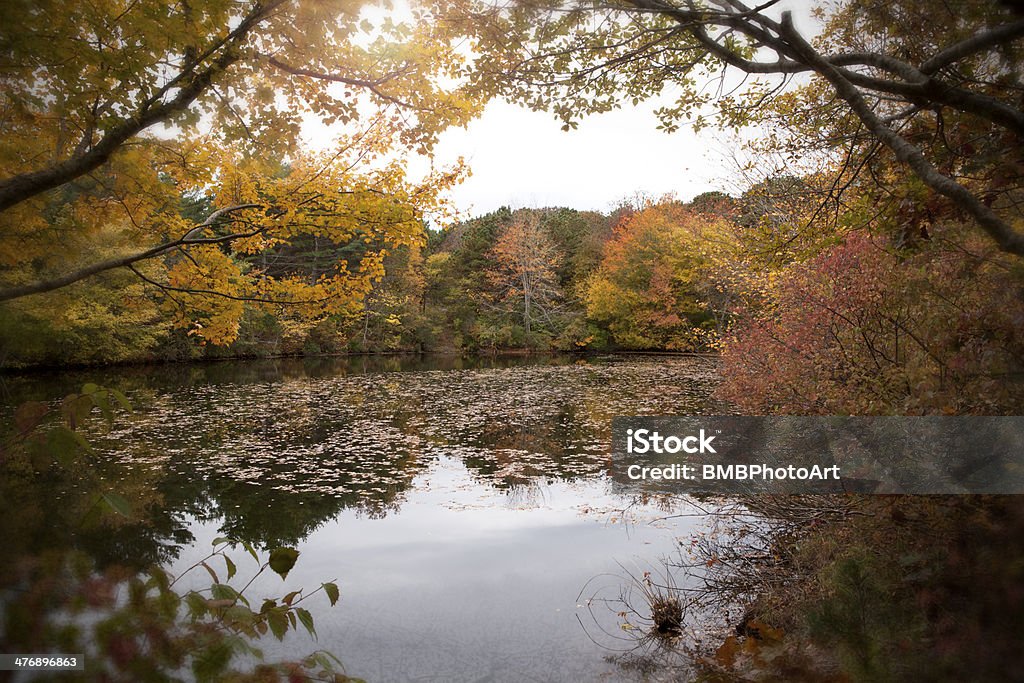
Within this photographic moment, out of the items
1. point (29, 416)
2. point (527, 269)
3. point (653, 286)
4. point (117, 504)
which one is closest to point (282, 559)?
point (117, 504)

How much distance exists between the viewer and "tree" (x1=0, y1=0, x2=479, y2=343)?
10.3 feet

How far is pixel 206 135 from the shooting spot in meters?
4.38

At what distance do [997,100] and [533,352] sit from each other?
34393 mm

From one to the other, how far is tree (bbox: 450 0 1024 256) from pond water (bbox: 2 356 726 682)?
4015mm

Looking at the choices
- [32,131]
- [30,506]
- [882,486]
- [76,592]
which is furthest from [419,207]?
[882,486]

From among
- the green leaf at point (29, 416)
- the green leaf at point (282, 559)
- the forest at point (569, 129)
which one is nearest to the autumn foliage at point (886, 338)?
the forest at point (569, 129)

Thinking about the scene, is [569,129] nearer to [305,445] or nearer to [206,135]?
[206,135]

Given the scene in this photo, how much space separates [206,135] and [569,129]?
9.89 ft

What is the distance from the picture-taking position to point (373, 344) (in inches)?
1449

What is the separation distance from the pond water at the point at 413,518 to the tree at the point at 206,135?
1.89 m

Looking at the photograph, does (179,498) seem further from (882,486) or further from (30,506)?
(882,486)

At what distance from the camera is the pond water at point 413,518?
396 cm

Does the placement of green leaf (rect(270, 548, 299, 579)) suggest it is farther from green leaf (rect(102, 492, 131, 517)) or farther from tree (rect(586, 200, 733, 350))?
tree (rect(586, 200, 733, 350))

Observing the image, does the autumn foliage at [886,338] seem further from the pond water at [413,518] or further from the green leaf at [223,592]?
the green leaf at [223,592]
